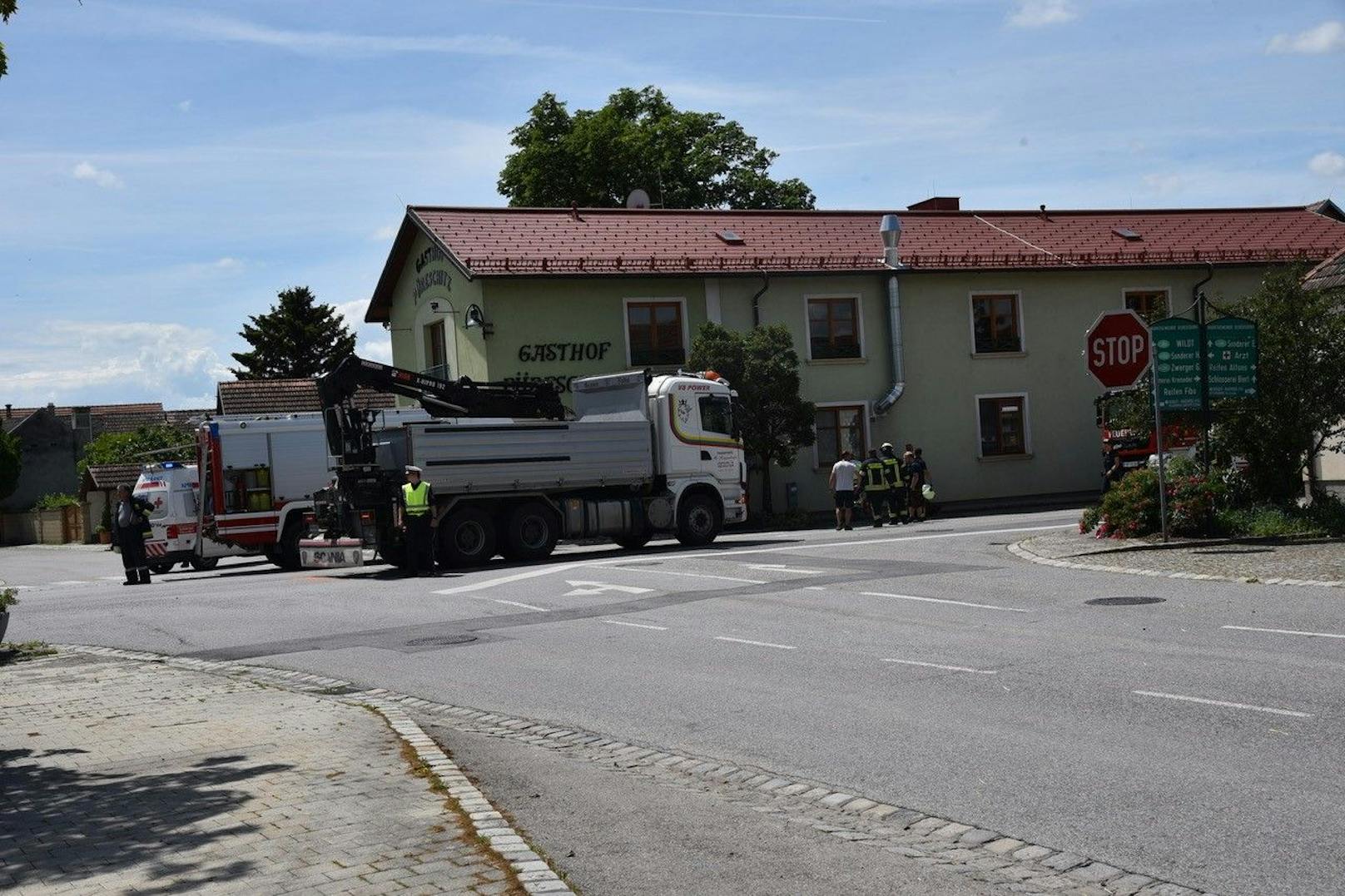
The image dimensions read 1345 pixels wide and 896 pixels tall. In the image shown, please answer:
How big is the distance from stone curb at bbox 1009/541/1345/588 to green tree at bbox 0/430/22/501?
70.3m

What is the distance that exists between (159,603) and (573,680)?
10737 millimetres

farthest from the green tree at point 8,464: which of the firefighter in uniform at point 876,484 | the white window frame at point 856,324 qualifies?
the firefighter in uniform at point 876,484

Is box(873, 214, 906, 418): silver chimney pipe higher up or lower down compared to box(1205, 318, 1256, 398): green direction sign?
higher up

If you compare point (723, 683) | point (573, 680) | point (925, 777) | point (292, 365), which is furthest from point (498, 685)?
point (292, 365)

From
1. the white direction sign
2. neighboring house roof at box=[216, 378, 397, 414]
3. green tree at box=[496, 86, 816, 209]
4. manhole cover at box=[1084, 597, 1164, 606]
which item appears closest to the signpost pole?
manhole cover at box=[1084, 597, 1164, 606]

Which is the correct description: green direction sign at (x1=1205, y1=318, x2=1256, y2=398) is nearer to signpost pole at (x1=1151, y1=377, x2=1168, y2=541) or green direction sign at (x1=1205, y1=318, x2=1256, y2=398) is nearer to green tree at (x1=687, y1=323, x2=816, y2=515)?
signpost pole at (x1=1151, y1=377, x2=1168, y2=541)

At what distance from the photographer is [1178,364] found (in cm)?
1972

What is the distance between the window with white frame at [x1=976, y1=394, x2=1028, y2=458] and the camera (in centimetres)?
3866

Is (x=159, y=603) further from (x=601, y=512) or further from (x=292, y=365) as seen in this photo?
(x=292, y=365)

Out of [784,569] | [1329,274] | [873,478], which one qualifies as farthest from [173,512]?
[1329,274]

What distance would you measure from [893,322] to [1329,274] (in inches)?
556

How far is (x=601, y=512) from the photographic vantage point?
1006 inches

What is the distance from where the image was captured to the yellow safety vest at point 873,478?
1166 inches

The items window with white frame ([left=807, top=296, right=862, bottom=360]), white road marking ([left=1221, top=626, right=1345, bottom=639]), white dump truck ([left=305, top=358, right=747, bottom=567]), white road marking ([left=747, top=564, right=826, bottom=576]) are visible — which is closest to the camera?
white road marking ([left=1221, top=626, right=1345, bottom=639])
